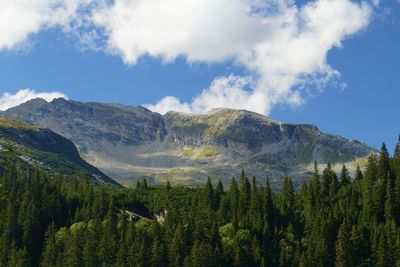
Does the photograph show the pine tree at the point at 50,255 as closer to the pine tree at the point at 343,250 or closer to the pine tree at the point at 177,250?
the pine tree at the point at 177,250

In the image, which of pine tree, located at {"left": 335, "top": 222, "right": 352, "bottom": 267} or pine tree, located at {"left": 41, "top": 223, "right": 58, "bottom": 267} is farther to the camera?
pine tree, located at {"left": 41, "top": 223, "right": 58, "bottom": 267}

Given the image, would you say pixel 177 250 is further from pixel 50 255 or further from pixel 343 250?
pixel 343 250

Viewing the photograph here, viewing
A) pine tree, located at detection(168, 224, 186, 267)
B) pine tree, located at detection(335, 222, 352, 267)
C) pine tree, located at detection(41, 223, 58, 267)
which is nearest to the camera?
pine tree, located at detection(335, 222, 352, 267)

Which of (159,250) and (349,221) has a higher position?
(349,221)

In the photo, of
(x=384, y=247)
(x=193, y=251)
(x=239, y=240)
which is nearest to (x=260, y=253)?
(x=239, y=240)

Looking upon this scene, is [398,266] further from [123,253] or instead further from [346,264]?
[123,253]

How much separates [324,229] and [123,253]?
61.9m

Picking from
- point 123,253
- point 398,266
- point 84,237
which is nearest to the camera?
point 398,266

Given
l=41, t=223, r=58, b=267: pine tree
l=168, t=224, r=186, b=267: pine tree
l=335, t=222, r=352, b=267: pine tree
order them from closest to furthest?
l=335, t=222, r=352, b=267: pine tree
l=168, t=224, r=186, b=267: pine tree
l=41, t=223, r=58, b=267: pine tree

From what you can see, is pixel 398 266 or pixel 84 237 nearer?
pixel 398 266

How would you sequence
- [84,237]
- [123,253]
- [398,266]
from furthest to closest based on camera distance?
[84,237] → [123,253] → [398,266]

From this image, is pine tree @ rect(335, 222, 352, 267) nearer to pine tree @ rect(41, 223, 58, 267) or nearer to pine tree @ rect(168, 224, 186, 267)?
pine tree @ rect(168, 224, 186, 267)

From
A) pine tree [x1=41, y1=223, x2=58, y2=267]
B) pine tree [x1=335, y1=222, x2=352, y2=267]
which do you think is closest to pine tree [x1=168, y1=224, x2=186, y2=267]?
pine tree [x1=41, y1=223, x2=58, y2=267]

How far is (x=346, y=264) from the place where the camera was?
17462cm
